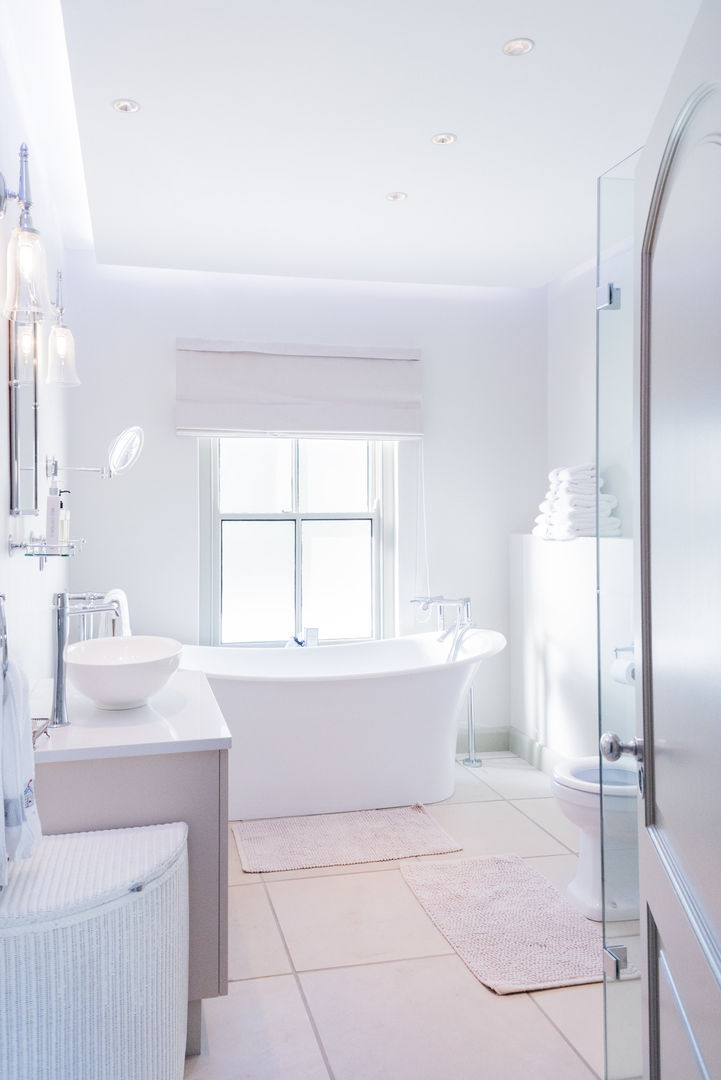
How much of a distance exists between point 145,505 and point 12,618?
2003mm

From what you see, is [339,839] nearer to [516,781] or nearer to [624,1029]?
[516,781]

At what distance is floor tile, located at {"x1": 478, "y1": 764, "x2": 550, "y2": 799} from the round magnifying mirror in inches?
90.8

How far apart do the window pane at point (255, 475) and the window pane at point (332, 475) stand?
85mm

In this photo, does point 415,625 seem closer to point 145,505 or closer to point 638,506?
point 145,505

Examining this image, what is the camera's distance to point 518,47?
2.30 metres

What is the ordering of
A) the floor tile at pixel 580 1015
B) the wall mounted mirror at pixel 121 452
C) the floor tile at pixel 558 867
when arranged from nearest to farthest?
the floor tile at pixel 580 1015, the floor tile at pixel 558 867, the wall mounted mirror at pixel 121 452

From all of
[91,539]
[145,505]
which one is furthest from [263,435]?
[91,539]

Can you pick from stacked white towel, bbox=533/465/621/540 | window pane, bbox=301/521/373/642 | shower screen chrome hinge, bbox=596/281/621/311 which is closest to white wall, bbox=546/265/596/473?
stacked white towel, bbox=533/465/621/540

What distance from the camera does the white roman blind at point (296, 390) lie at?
4332 millimetres

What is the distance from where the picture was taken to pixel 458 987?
7.73 ft

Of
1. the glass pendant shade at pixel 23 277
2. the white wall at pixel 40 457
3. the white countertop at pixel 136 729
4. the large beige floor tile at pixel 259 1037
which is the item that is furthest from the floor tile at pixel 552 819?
the glass pendant shade at pixel 23 277

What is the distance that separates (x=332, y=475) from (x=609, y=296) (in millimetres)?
3334

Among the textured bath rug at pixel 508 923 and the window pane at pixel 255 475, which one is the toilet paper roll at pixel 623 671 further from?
the window pane at pixel 255 475

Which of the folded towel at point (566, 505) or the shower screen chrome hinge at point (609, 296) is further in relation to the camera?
the folded towel at point (566, 505)
